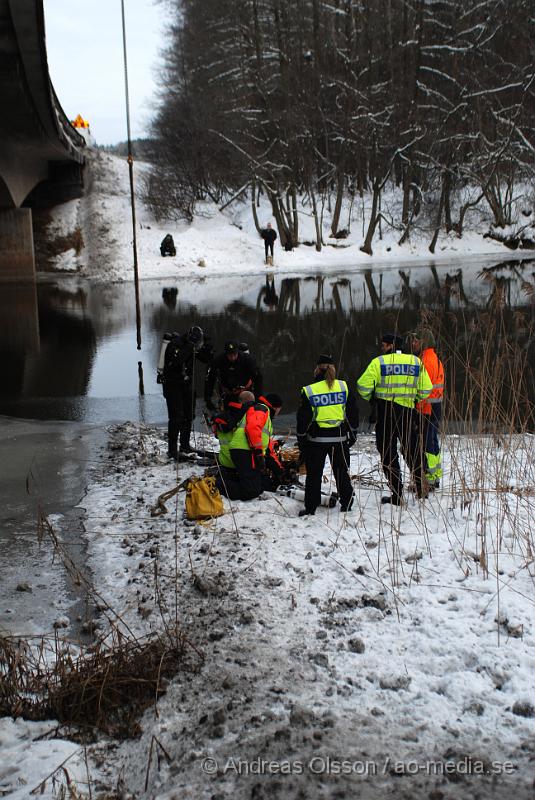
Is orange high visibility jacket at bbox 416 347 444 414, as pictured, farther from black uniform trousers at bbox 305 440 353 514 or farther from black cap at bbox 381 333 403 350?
black uniform trousers at bbox 305 440 353 514

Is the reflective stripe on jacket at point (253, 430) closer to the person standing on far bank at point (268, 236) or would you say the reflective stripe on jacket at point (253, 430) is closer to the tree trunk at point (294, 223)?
the person standing on far bank at point (268, 236)

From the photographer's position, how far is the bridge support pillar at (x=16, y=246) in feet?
120

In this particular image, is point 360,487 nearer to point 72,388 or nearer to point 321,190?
point 72,388

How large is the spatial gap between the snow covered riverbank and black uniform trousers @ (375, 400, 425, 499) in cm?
31

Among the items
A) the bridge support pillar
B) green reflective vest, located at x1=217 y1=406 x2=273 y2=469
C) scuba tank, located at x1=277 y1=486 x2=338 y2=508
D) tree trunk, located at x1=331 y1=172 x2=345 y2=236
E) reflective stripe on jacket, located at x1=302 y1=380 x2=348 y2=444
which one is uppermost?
tree trunk, located at x1=331 y1=172 x2=345 y2=236

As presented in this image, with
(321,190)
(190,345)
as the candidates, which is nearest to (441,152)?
(321,190)

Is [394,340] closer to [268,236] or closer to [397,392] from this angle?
[397,392]

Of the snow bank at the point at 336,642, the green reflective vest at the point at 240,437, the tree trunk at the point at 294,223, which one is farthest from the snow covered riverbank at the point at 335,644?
the tree trunk at the point at 294,223

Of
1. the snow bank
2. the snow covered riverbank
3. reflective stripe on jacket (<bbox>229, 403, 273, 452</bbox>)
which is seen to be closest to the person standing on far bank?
reflective stripe on jacket (<bbox>229, 403, 273, 452</bbox>)

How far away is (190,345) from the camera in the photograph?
9.31m

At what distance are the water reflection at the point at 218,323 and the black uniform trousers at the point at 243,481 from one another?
244cm

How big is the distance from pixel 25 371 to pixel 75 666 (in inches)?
498

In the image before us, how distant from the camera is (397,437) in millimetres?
7469

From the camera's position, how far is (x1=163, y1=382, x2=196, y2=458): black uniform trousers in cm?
927
